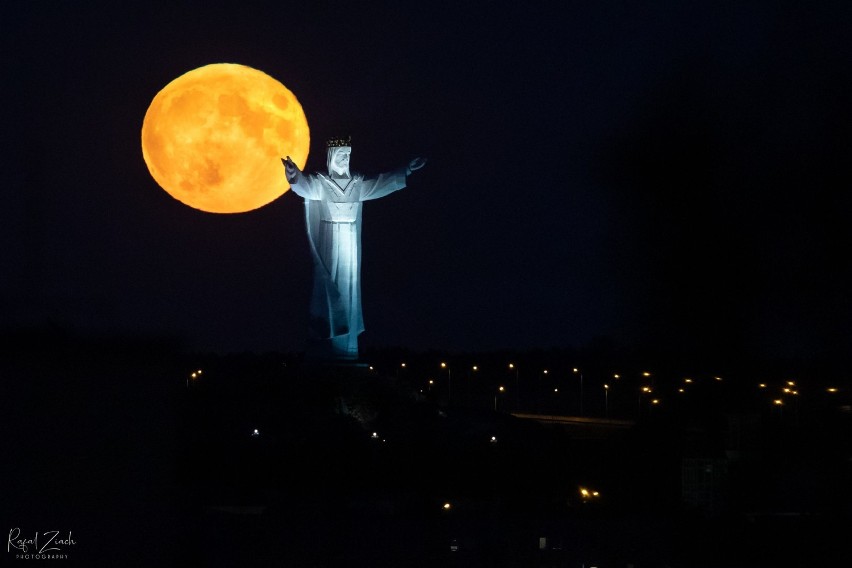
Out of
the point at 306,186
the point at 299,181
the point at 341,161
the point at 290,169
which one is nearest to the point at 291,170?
the point at 290,169

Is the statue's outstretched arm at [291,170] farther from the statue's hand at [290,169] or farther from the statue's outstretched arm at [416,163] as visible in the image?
the statue's outstretched arm at [416,163]

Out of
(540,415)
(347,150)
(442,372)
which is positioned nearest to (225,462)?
(347,150)

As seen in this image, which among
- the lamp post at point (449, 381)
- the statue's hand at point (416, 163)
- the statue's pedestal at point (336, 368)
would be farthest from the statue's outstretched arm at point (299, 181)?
the lamp post at point (449, 381)

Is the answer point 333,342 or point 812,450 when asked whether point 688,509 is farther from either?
point 333,342

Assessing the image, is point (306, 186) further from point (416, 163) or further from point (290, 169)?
point (416, 163)
